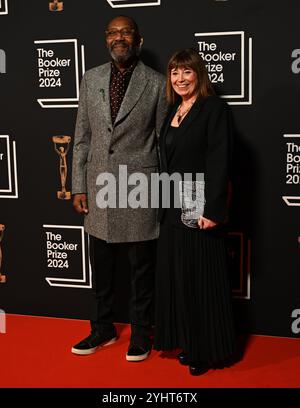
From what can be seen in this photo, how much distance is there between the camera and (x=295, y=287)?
9.46 feet

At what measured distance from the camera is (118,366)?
2.62 meters

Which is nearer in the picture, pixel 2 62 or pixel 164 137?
pixel 164 137

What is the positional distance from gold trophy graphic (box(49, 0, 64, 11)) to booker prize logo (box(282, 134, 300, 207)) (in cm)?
135

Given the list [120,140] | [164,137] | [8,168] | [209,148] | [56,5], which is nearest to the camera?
[209,148]

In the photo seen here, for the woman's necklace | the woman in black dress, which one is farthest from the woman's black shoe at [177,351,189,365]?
the woman's necklace

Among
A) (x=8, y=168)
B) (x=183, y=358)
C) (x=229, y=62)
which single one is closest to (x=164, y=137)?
(x=229, y=62)

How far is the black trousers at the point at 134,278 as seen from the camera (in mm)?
2717

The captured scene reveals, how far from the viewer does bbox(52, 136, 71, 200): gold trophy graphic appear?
3084 millimetres

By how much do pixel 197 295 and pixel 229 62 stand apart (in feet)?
3.82

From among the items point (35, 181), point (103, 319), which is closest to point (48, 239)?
point (35, 181)

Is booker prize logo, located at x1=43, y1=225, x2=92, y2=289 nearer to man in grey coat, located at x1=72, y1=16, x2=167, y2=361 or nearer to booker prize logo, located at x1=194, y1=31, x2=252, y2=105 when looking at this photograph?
man in grey coat, located at x1=72, y1=16, x2=167, y2=361

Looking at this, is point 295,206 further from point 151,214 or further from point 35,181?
point 35,181

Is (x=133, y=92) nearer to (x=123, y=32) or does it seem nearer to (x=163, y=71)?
(x=123, y=32)

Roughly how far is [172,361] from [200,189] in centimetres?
86
